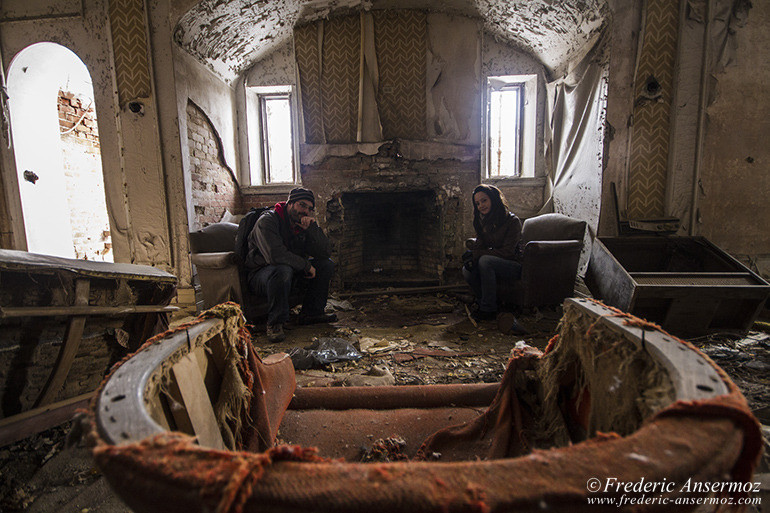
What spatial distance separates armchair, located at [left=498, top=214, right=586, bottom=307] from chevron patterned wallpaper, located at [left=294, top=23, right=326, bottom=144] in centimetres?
307

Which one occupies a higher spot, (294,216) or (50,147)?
(50,147)

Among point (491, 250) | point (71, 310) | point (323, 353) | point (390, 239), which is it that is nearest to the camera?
point (71, 310)

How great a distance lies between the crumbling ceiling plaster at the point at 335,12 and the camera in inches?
157

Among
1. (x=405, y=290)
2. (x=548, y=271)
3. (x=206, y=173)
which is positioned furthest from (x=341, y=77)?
(x=548, y=271)

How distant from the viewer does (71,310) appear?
1.62 m

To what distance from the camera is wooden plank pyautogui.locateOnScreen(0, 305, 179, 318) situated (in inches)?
57.7

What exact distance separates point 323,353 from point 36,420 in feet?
5.27

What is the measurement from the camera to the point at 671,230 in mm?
3746

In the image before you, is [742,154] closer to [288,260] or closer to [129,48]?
[288,260]

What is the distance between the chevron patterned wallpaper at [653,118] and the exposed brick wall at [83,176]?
22.4ft

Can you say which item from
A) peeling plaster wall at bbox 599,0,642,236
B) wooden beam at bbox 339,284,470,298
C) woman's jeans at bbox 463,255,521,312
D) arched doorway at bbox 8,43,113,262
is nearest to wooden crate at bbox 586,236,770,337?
woman's jeans at bbox 463,255,521,312

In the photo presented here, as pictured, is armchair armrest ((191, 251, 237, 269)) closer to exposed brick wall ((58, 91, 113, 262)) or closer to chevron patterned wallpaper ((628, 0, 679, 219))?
exposed brick wall ((58, 91, 113, 262))

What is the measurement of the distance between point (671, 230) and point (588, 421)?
3.75m

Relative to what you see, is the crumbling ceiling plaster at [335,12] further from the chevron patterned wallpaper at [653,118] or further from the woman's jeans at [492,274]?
the woman's jeans at [492,274]
